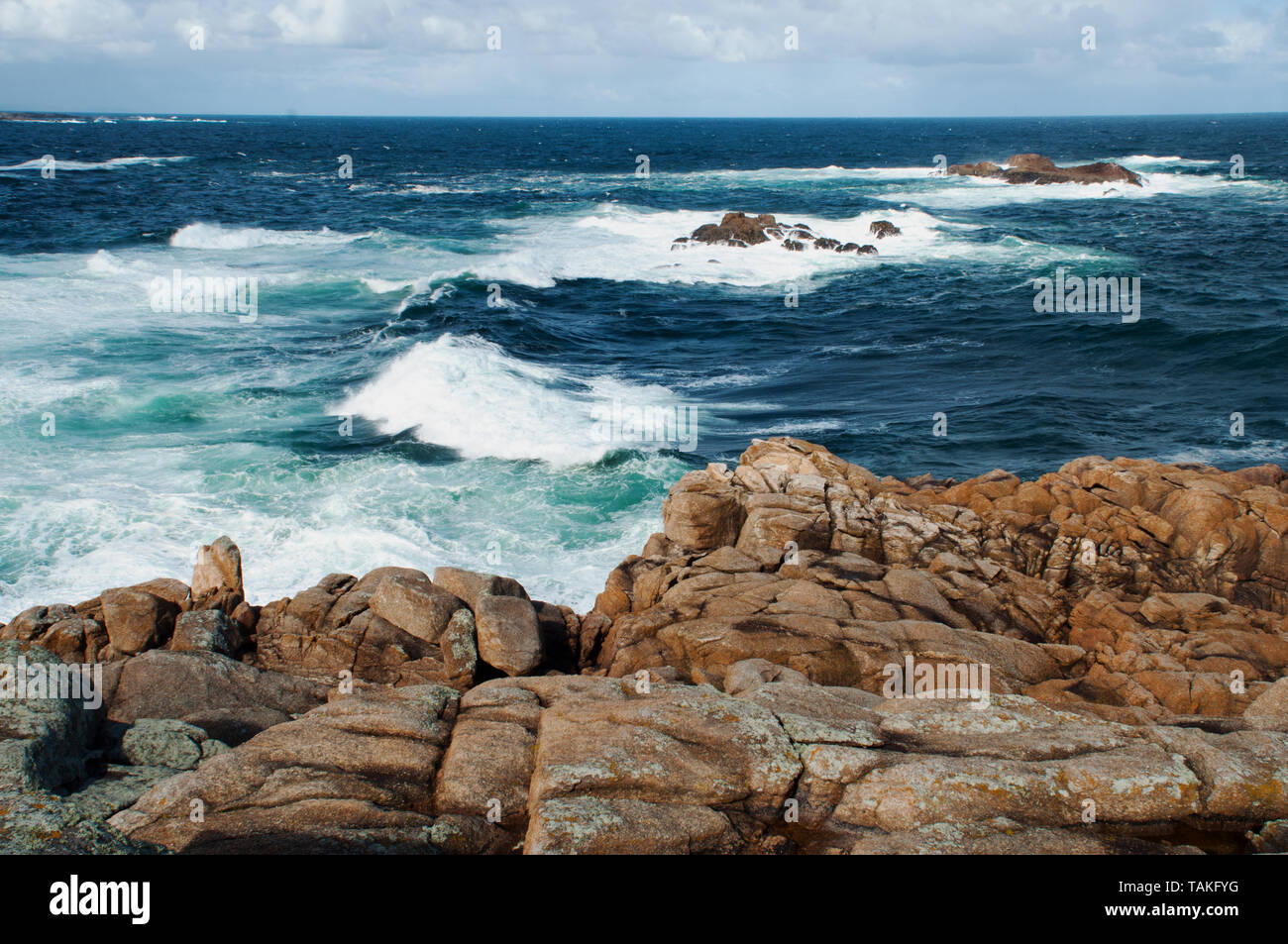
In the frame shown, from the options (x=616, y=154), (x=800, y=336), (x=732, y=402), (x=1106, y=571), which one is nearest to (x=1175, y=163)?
(x=616, y=154)

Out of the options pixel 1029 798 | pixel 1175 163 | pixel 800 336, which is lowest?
pixel 1029 798

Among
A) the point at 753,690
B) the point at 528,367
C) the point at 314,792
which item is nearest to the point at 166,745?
the point at 314,792

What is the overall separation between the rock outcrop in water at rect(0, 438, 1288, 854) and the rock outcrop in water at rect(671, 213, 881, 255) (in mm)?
34907

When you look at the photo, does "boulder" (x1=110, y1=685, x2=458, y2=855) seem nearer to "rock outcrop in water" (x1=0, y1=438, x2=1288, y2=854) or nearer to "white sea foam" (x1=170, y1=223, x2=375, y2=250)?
"rock outcrop in water" (x1=0, y1=438, x2=1288, y2=854)

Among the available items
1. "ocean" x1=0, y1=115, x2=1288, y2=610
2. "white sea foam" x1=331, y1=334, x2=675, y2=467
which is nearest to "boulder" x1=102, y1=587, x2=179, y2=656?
"ocean" x1=0, y1=115, x2=1288, y2=610

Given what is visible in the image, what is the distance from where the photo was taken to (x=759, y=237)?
168 feet

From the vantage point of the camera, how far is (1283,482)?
16438 millimetres

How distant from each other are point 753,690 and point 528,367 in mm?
21662

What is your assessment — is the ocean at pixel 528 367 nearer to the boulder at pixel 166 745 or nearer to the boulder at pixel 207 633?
the boulder at pixel 207 633

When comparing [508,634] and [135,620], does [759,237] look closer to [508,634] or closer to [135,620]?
[508,634]

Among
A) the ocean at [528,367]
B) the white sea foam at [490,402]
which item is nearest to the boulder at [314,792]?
the ocean at [528,367]

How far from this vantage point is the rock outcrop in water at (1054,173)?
256 feet
